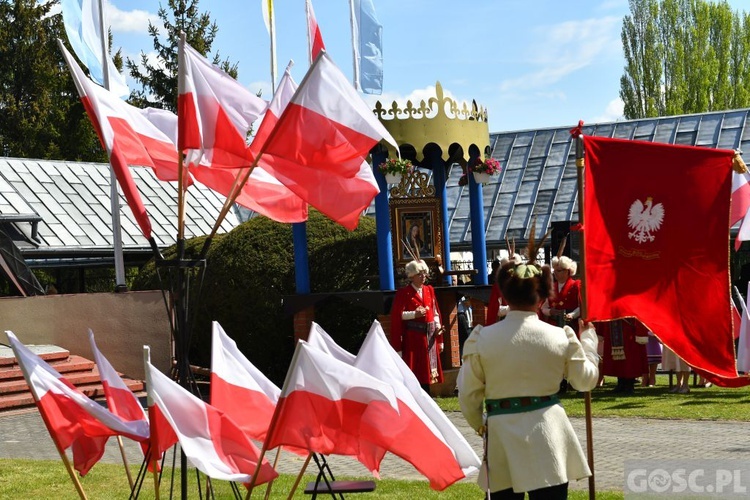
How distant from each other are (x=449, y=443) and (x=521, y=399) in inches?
26.4

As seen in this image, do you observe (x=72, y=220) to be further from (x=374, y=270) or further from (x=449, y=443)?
(x=449, y=443)

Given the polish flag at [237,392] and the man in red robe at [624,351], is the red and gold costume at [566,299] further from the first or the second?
the polish flag at [237,392]

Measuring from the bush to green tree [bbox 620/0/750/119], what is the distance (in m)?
32.3

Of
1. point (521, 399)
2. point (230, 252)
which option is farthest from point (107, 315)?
point (521, 399)

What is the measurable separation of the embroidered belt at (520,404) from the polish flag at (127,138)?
2.27 m

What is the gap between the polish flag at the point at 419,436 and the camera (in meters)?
6.01

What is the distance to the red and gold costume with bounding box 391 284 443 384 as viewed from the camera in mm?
14867

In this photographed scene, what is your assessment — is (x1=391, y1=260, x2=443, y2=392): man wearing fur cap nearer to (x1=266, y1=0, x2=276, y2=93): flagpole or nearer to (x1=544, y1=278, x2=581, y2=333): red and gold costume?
(x1=544, y1=278, x2=581, y2=333): red and gold costume

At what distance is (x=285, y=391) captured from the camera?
18.9 ft

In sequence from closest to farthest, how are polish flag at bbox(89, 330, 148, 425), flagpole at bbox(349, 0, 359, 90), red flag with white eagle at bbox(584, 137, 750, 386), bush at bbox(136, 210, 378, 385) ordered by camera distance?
1. polish flag at bbox(89, 330, 148, 425)
2. red flag with white eagle at bbox(584, 137, 750, 386)
3. bush at bbox(136, 210, 378, 385)
4. flagpole at bbox(349, 0, 359, 90)

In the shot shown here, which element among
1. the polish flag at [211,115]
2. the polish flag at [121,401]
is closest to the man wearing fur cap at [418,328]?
the polish flag at [211,115]

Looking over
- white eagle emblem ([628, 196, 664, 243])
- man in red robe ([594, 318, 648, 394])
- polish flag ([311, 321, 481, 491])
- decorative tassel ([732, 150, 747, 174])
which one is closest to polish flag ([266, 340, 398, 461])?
polish flag ([311, 321, 481, 491])

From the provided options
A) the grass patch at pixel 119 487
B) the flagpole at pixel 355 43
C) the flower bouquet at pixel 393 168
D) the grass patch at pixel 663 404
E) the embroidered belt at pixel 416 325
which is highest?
the flagpole at pixel 355 43

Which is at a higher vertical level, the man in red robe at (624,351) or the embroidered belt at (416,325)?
the embroidered belt at (416,325)
